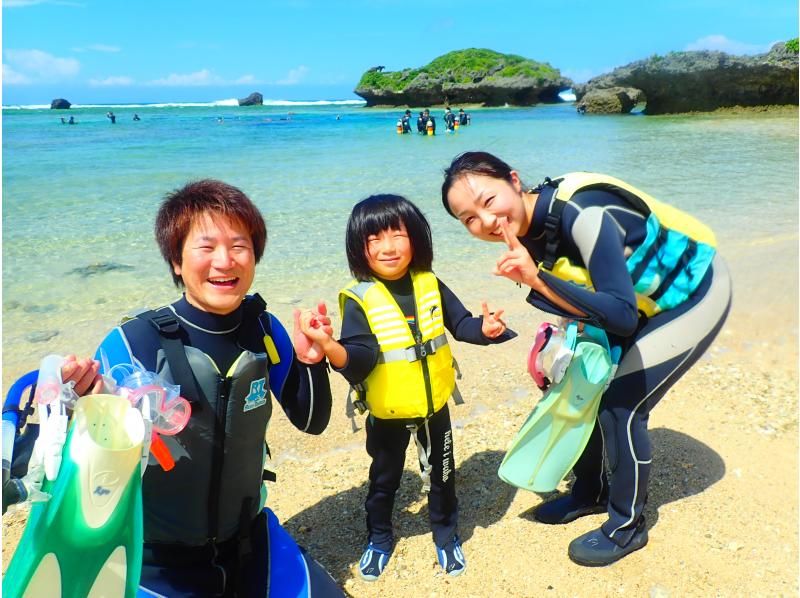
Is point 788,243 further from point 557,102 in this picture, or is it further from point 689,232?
point 557,102

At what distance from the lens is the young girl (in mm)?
2557

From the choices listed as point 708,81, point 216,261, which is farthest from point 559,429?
point 708,81

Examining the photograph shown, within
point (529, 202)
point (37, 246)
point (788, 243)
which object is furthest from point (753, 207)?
point (37, 246)

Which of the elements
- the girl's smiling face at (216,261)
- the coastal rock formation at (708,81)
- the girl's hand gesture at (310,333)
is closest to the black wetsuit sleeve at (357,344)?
the girl's hand gesture at (310,333)

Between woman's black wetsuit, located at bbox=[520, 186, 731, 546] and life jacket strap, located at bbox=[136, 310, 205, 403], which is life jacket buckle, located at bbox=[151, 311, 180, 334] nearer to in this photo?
life jacket strap, located at bbox=[136, 310, 205, 403]

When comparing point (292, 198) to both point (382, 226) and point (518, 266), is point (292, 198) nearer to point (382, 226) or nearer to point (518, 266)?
point (382, 226)

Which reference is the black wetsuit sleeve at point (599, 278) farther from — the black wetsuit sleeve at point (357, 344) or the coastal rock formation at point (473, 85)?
the coastal rock formation at point (473, 85)

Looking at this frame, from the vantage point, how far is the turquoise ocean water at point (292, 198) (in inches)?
261

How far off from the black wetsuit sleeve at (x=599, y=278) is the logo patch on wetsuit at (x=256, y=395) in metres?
1.01

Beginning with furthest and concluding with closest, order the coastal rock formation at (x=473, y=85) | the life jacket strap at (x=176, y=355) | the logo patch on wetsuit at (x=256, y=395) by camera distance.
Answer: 1. the coastal rock formation at (x=473, y=85)
2. the logo patch on wetsuit at (x=256, y=395)
3. the life jacket strap at (x=176, y=355)

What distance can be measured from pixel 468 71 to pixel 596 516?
72739mm

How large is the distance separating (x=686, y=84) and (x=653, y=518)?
38903mm

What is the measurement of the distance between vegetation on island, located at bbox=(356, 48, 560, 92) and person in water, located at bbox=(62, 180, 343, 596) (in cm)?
6402

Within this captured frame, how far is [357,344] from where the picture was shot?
2.54 m
